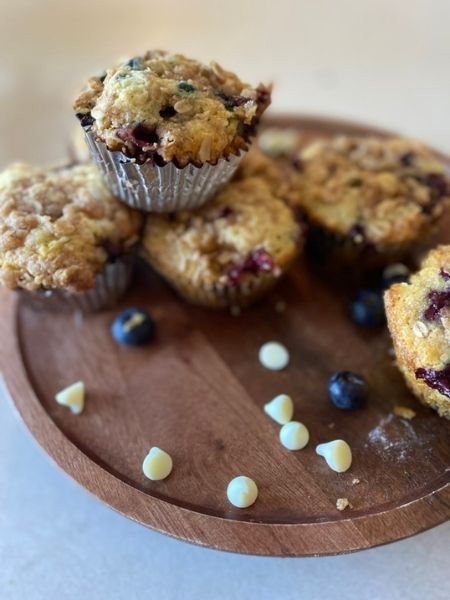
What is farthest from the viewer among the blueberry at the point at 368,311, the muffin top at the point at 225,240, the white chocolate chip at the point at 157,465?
the blueberry at the point at 368,311

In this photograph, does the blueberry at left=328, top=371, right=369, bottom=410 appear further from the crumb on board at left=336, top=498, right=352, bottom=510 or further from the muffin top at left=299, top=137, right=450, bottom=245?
the muffin top at left=299, top=137, right=450, bottom=245


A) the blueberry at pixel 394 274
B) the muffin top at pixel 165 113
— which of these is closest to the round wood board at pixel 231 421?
the blueberry at pixel 394 274

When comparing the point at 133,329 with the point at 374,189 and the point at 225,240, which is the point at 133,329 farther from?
the point at 374,189

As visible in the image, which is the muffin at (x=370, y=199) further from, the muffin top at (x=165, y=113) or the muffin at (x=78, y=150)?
the muffin at (x=78, y=150)

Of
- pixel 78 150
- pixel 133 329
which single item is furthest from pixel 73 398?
pixel 78 150

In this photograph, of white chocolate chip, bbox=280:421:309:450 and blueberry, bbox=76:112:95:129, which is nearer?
blueberry, bbox=76:112:95:129

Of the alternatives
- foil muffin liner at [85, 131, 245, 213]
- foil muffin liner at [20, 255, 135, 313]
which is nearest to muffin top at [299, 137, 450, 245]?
foil muffin liner at [85, 131, 245, 213]

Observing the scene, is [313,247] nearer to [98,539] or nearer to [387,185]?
[387,185]
